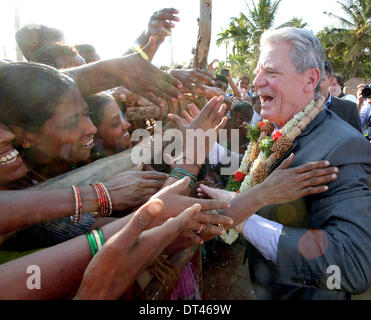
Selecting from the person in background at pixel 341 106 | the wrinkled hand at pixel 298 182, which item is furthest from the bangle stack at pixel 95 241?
the person in background at pixel 341 106

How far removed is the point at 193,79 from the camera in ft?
6.77

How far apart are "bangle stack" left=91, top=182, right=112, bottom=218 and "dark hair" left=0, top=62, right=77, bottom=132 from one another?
584 mm

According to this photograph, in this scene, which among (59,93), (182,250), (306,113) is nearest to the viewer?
(182,250)

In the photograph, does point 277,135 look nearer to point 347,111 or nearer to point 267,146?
point 267,146

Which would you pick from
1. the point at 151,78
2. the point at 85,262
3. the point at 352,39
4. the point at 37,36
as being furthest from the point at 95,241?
the point at 352,39

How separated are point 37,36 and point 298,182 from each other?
130 inches

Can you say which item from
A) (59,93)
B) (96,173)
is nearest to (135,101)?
(59,93)

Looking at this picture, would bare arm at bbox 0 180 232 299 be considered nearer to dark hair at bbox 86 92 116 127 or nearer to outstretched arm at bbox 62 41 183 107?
outstretched arm at bbox 62 41 183 107

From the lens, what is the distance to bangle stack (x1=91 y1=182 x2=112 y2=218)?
4.37 ft

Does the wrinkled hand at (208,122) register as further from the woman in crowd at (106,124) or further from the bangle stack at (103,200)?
the woman in crowd at (106,124)

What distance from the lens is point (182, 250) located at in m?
1.45
